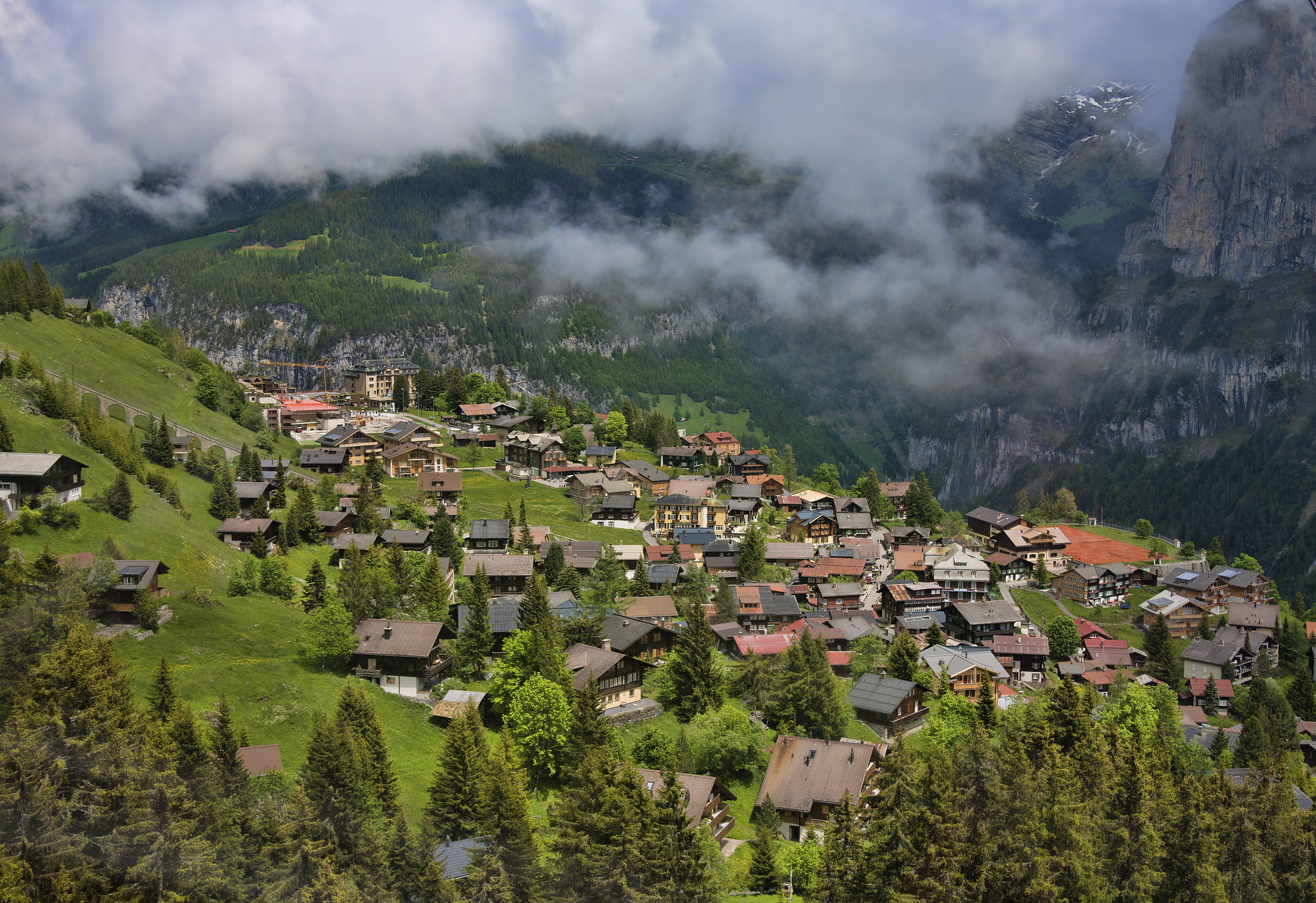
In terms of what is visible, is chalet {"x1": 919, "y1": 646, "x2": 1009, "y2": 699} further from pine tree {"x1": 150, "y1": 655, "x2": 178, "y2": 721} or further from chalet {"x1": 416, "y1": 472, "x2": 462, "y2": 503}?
chalet {"x1": 416, "y1": 472, "x2": 462, "y2": 503}

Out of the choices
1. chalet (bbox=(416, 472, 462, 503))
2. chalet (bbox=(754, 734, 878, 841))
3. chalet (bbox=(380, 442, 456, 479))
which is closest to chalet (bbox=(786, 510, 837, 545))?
chalet (bbox=(416, 472, 462, 503))

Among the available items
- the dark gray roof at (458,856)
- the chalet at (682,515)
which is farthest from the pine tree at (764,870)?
the chalet at (682,515)

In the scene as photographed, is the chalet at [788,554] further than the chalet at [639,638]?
Yes

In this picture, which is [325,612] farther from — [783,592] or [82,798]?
[783,592]

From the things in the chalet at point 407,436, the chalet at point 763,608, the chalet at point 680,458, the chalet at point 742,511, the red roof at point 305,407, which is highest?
the red roof at point 305,407

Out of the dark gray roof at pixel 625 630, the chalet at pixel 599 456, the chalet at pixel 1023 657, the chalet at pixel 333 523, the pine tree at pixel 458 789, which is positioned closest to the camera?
the pine tree at pixel 458 789

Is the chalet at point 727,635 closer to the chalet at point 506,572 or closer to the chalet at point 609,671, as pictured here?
the chalet at point 609,671
